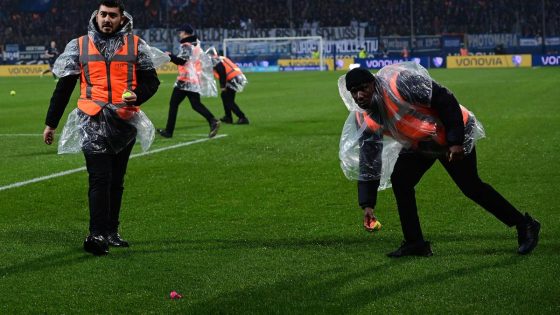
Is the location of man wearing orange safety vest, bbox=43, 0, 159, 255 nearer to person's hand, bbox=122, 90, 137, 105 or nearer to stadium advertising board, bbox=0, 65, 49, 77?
person's hand, bbox=122, 90, 137, 105

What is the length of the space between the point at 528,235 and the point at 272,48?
5576 cm

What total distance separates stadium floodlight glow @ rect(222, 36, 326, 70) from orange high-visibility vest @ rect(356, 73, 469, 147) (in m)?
Answer: 55.1

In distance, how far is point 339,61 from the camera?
6156cm

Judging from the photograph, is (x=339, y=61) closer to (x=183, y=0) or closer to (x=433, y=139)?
(x=183, y=0)

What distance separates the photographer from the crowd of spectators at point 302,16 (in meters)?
63.1

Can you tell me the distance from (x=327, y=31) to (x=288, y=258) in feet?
187

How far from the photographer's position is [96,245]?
27.1ft

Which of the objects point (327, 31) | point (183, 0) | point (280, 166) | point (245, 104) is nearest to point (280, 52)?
point (327, 31)

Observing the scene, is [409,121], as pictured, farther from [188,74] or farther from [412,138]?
[188,74]

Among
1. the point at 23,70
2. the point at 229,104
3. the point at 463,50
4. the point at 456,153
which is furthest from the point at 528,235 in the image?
the point at 23,70

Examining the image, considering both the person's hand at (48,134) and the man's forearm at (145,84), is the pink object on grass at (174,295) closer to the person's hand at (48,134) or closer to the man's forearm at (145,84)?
the man's forearm at (145,84)

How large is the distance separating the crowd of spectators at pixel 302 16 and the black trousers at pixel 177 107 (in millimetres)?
42948

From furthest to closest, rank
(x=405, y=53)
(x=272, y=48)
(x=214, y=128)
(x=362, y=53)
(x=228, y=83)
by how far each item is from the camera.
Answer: (x=272, y=48)
(x=362, y=53)
(x=405, y=53)
(x=228, y=83)
(x=214, y=128)

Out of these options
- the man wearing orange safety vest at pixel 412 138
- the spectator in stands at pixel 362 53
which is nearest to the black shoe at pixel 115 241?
the man wearing orange safety vest at pixel 412 138
